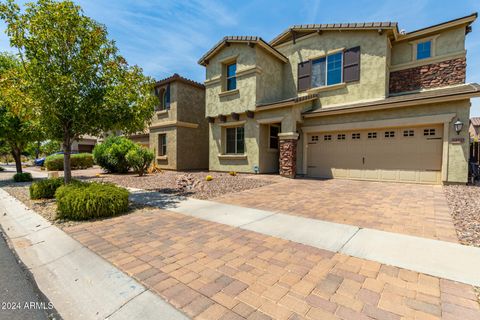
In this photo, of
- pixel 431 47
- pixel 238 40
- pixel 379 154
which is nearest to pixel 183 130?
pixel 238 40

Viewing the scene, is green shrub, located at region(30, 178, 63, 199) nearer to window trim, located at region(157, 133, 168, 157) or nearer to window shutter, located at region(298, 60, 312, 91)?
window trim, located at region(157, 133, 168, 157)

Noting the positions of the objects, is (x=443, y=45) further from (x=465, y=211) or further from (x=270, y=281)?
(x=270, y=281)

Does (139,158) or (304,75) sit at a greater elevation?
(304,75)

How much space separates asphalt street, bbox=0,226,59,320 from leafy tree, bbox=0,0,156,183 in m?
4.72

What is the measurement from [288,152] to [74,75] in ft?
31.1

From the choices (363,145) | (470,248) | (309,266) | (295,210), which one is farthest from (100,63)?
(363,145)

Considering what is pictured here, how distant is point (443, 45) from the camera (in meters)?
11.6

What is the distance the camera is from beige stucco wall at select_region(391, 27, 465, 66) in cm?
1127

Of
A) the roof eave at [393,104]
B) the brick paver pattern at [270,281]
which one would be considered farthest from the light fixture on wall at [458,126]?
the brick paver pattern at [270,281]

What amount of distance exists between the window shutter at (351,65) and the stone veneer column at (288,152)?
4.54 metres

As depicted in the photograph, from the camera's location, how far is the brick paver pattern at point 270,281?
2312 mm

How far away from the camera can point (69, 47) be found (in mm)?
6863

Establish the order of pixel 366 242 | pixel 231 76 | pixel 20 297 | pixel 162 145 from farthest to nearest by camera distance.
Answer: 1. pixel 162 145
2. pixel 231 76
3. pixel 366 242
4. pixel 20 297

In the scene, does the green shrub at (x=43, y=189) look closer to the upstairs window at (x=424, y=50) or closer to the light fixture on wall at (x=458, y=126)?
the light fixture on wall at (x=458, y=126)
